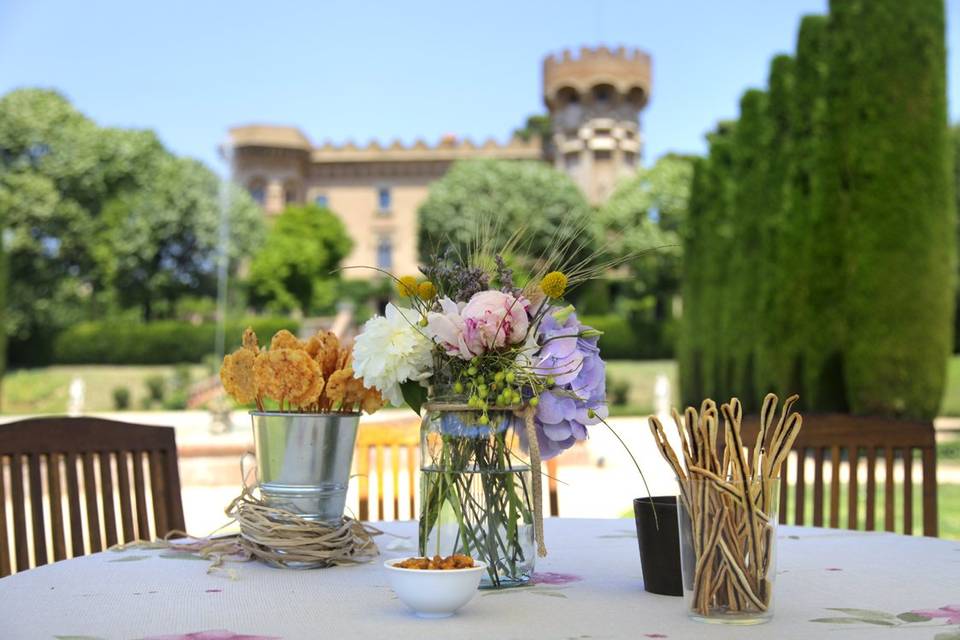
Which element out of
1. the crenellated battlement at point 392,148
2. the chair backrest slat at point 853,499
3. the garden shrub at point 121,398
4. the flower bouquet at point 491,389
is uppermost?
the crenellated battlement at point 392,148

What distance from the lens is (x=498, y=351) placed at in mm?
1665

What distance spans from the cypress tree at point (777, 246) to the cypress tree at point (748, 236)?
1.18 ft

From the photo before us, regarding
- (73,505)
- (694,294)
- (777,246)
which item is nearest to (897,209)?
(777,246)

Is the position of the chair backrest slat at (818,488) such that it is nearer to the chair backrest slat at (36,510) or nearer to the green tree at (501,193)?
the chair backrest slat at (36,510)

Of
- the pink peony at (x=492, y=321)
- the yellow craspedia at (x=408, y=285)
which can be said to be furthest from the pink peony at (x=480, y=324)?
the yellow craspedia at (x=408, y=285)

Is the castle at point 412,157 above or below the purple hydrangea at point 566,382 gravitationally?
above

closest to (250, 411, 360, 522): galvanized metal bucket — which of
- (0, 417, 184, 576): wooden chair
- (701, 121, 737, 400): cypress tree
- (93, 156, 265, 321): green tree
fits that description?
(0, 417, 184, 576): wooden chair

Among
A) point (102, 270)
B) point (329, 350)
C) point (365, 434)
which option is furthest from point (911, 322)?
point (102, 270)

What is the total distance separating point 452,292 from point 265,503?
52 cm

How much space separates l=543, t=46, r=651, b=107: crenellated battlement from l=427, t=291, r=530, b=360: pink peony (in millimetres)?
39371

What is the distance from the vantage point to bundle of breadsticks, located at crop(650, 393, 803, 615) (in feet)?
4.75

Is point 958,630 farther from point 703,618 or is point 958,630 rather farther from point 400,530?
point 400,530

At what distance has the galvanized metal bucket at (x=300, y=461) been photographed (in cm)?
189

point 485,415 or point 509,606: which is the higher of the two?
point 485,415
